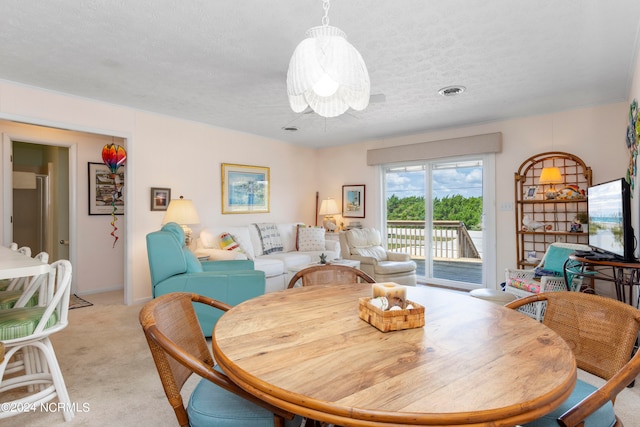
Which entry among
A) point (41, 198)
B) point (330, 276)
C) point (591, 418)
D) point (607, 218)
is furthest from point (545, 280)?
point (41, 198)

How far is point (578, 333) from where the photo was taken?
1.38 metres

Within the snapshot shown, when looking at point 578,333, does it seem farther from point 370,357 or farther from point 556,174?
point 556,174

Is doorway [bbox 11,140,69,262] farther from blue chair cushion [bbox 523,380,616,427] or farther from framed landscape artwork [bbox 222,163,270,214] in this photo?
blue chair cushion [bbox 523,380,616,427]

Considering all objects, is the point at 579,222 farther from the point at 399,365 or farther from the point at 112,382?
the point at 112,382

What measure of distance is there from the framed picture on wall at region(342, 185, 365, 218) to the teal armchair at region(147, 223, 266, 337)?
10.8 ft

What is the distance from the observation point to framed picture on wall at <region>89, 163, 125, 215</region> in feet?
15.6

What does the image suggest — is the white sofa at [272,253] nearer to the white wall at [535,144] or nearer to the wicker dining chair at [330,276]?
the white wall at [535,144]

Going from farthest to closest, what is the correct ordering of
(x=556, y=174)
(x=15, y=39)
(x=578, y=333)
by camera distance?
(x=556, y=174) < (x=15, y=39) < (x=578, y=333)

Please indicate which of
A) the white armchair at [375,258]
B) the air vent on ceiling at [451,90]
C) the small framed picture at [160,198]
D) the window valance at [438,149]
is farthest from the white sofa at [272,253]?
the air vent on ceiling at [451,90]

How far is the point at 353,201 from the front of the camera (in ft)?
19.9

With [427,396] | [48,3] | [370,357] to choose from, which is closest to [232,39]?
[48,3]

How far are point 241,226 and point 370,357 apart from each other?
4422 mm

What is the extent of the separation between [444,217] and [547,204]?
133 cm

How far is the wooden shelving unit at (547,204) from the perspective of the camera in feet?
13.1
